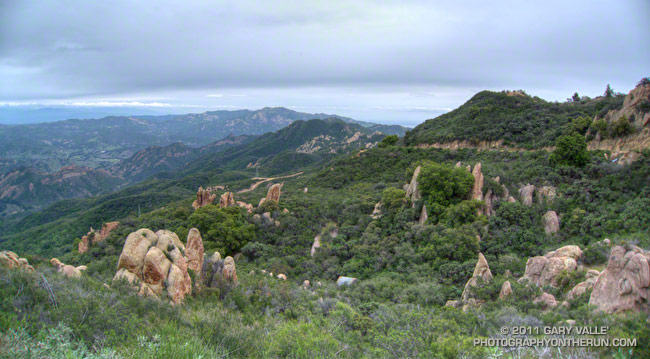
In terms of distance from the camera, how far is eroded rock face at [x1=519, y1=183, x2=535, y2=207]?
2012 cm

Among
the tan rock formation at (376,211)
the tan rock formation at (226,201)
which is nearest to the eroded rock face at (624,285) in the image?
the tan rock formation at (376,211)

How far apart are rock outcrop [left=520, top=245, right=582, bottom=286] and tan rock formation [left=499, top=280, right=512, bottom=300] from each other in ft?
4.27

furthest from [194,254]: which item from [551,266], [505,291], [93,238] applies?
[93,238]

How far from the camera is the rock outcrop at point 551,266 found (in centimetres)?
1200

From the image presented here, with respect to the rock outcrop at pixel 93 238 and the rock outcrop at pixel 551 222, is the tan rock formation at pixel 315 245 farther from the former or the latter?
the rock outcrop at pixel 93 238

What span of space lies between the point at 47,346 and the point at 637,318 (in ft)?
43.8

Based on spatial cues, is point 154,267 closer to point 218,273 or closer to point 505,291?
point 218,273

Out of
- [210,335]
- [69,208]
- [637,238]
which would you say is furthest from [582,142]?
[69,208]

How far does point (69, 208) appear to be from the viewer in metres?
95.9

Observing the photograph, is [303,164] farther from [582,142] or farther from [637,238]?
[637,238]

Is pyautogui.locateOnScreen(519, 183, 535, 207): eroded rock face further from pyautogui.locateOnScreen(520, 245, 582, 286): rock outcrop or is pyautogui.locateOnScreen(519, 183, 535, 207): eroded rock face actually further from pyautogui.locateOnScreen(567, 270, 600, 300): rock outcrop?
pyautogui.locateOnScreen(567, 270, 600, 300): rock outcrop

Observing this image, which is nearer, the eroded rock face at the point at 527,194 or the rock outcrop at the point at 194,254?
the rock outcrop at the point at 194,254

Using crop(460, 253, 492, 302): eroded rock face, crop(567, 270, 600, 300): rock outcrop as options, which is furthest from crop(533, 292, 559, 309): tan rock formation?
crop(460, 253, 492, 302): eroded rock face

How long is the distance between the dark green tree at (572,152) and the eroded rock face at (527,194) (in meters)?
4.95
